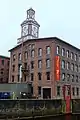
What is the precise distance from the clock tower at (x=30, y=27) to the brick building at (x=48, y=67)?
1127 centimetres

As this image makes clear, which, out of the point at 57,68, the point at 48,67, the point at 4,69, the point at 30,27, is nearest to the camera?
the point at 57,68

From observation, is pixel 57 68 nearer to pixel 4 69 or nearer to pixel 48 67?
pixel 48 67

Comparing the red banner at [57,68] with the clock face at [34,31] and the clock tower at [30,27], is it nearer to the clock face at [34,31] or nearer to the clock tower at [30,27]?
the clock tower at [30,27]

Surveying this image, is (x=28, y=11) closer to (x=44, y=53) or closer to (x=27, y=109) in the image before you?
(x=44, y=53)

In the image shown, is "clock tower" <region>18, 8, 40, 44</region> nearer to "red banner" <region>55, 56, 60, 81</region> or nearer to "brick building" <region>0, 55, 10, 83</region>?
"brick building" <region>0, 55, 10, 83</region>

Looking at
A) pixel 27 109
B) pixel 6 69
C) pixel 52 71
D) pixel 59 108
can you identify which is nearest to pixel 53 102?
pixel 59 108

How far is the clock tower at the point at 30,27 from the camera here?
7162 centimetres

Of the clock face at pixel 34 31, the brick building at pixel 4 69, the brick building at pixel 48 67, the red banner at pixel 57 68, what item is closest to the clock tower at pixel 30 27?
the clock face at pixel 34 31

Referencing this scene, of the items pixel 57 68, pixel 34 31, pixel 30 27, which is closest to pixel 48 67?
pixel 57 68

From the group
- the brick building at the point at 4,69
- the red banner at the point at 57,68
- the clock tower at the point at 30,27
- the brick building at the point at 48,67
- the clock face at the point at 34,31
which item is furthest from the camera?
the brick building at the point at 4,69

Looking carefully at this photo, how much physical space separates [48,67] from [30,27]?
23.5 m

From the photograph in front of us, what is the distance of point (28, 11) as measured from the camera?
74.8 m

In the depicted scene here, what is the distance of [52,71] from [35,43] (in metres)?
8.77

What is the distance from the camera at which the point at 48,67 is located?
53.2m
